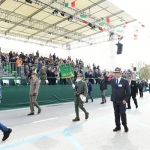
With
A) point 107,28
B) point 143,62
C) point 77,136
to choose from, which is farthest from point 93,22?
point 143,62

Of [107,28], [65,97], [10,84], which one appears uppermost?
[107,28]

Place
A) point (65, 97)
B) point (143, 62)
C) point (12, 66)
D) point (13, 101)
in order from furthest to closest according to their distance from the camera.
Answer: point (143, 62)
point (65, 97)
point (12, 66)
point (13, 101)

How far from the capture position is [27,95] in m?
12.3

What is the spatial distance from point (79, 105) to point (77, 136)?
2.24m

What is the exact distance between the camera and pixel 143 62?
192ft

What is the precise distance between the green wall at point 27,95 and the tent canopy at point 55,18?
6745mm

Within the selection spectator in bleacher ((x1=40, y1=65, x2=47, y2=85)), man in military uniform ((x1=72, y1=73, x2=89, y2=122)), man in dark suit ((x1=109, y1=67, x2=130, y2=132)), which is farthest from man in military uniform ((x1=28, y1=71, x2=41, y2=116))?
spectator in bleacher ((x1=40, y1=65, x2=47, y2=85))

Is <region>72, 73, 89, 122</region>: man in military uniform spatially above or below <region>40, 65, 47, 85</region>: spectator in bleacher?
below

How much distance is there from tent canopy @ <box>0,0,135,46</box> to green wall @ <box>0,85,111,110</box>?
6.75 m

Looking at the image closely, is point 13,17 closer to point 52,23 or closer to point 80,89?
point 52,23

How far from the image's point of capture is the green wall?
11.3m

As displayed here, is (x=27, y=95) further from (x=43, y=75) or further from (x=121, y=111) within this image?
(x=121, y=111)

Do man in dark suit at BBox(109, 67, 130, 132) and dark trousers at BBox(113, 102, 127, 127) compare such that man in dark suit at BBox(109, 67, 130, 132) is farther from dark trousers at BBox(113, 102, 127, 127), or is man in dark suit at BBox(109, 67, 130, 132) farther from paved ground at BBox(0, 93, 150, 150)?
paved ground at BBox(0, 93, 150, 150)

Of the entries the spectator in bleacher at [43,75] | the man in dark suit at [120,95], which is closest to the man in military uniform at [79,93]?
the man in dark suit at [120,95]
